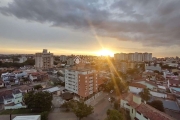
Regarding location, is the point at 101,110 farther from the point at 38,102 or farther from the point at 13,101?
the point at 13,101

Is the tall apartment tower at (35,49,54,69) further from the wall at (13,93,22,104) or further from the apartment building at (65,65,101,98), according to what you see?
the wall at (13,93,22,104)

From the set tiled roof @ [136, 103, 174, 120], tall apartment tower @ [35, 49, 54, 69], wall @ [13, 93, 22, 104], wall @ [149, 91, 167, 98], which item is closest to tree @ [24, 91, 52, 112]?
wall @ [13, 93, 22, 104]

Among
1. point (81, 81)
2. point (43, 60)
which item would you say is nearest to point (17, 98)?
point (81, 81)

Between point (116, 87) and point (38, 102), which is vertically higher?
point (116, 87)

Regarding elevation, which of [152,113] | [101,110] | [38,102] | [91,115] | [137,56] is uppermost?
[137,56]

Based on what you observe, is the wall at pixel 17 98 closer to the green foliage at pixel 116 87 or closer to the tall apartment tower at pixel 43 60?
the green foliage at pixel 116 87

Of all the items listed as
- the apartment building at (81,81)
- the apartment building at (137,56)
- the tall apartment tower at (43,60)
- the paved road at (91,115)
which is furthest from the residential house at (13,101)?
the apartment building at (137,56)

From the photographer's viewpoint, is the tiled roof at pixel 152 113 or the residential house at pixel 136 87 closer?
the tiled roof at pixel 152 113

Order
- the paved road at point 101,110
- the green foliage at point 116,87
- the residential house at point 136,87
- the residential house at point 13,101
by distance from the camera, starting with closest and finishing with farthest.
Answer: the paved road at point 101,110, the residential house at point 13,101, the residential house at point 136,87, the green foliage at point 116,87

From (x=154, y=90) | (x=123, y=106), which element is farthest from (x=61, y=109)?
(x=154, y=90)
